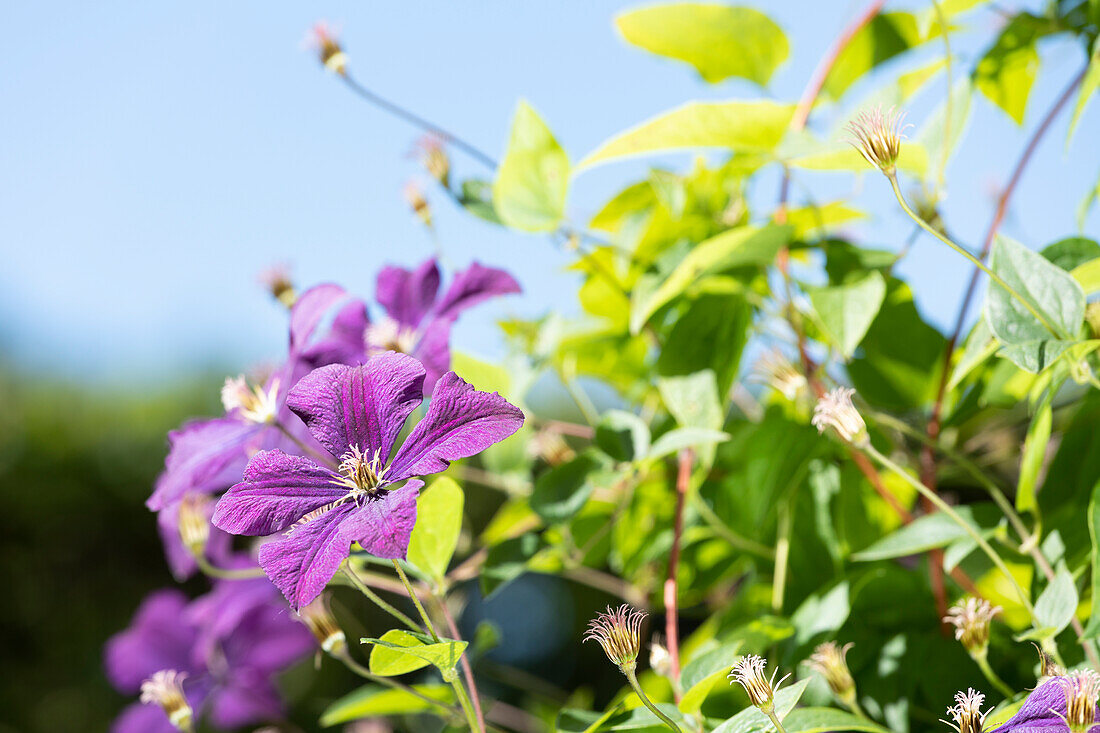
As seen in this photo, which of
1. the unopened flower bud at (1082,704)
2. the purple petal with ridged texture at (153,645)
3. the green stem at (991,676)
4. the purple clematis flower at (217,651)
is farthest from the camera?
the purple petal with ridged texture at (153,645)

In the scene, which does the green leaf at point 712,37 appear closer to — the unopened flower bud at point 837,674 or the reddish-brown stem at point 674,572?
the reddish-brown stem at point 674,572

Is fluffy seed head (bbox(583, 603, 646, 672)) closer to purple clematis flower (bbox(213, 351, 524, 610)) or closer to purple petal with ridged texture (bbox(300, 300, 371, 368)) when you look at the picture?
purple clematis flower (bbox(213, 351, 524, 610))

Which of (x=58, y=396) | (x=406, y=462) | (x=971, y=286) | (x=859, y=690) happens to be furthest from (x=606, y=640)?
(x=58, y=396)

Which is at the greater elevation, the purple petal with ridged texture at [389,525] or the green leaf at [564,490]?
the purple petal with ridged texture at [389,525]

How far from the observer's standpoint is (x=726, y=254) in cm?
46

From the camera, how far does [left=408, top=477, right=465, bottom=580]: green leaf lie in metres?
0.38

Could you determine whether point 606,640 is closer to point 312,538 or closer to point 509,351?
point 312,538

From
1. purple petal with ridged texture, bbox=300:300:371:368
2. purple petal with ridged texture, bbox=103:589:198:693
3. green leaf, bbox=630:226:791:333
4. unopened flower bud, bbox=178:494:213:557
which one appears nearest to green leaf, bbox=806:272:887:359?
green leaf, bbox=630:226:791:333

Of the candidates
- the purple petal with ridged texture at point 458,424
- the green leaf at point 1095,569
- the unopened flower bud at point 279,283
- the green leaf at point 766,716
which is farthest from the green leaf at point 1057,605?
the unopened flower bud at point 279,283

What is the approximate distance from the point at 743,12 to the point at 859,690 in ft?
1.45

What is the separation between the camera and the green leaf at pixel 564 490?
47cm

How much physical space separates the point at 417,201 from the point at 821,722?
40 cm

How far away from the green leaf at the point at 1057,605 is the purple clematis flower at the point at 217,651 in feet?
1.62

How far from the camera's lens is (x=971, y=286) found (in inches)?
19.4
